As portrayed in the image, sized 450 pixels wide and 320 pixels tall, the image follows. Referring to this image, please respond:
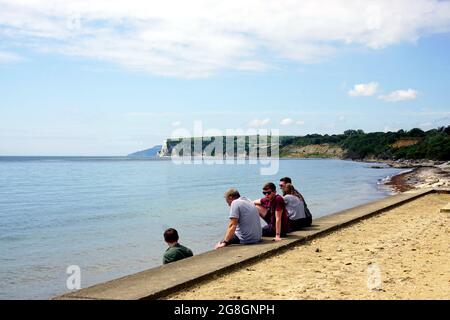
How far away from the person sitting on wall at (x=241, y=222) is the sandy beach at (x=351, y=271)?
2.47 feet

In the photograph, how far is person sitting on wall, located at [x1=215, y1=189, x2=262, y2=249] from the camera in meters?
8.77

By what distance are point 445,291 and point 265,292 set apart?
206 cm

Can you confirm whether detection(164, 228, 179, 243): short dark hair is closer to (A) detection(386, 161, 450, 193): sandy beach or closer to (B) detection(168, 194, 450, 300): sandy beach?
(B) detection(168, 194, 450, 300): sandy beach

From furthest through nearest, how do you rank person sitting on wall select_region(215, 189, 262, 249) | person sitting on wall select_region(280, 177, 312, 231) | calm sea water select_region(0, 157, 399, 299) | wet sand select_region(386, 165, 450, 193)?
wet sand select_region(386, 165, 450, 193) < calm sea water select_region(0, 157, 399, 299) < person sitting on wall select_region(280, 177, 312, 231) < person sitting on wall select_region(215, 189, 262, 249)

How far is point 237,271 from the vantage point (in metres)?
7.25

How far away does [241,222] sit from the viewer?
907 centimetres

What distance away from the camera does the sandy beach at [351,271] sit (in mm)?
6008

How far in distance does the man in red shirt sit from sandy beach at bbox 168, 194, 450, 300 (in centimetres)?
57

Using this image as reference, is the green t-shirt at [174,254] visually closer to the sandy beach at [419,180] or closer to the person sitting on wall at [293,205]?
the person sitting on wall at [293,205]

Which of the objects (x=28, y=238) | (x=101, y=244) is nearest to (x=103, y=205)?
(x=28, y=238)

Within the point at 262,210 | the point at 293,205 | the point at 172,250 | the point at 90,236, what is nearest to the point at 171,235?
the point at 172,250

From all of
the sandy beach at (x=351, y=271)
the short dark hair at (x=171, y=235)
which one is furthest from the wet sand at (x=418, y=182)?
the short dark hair at (x=171, y=235)

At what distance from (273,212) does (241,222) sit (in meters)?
1.05

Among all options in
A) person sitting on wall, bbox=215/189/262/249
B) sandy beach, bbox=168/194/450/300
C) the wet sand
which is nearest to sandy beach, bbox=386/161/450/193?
the wet sand
